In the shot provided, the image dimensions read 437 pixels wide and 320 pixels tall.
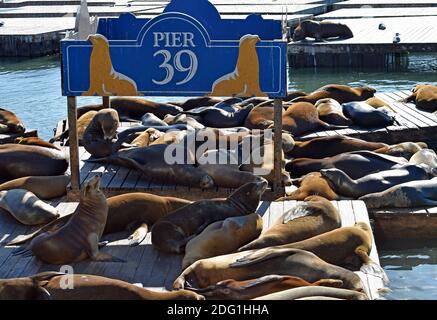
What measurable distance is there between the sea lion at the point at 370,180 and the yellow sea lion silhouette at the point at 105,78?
1737 millimetres

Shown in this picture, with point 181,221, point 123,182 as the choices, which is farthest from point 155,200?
point 123,182

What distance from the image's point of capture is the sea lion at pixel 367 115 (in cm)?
1012

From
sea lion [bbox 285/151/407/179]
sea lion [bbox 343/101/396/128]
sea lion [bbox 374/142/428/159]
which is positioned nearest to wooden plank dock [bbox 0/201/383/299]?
sea lion [bbox 285/151/407/179]

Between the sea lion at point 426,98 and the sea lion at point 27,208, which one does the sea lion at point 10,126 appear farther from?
the sea lion at point 426,98

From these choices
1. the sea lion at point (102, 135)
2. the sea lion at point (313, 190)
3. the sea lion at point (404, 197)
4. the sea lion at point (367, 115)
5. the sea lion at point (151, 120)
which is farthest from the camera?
the sea lion at point (367, 115)

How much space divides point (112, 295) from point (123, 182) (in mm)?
2712

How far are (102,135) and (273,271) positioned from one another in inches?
135

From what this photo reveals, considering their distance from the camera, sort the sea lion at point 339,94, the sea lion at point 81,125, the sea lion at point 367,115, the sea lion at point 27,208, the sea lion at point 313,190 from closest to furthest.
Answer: the sea lion at point 27,208 → the sea lion at point 313,190 → the sea lion at point 81,125 → the sea lion at point 367,115 → the sea lion at point 339,94

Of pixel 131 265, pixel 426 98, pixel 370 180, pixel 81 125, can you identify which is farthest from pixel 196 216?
pixel 426 98

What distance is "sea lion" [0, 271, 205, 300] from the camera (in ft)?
16.2

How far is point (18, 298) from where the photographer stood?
4.93m

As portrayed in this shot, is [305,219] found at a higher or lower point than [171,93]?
lower

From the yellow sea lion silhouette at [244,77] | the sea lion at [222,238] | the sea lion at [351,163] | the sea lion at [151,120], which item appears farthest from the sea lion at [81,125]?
the sea lion at [222,238]
